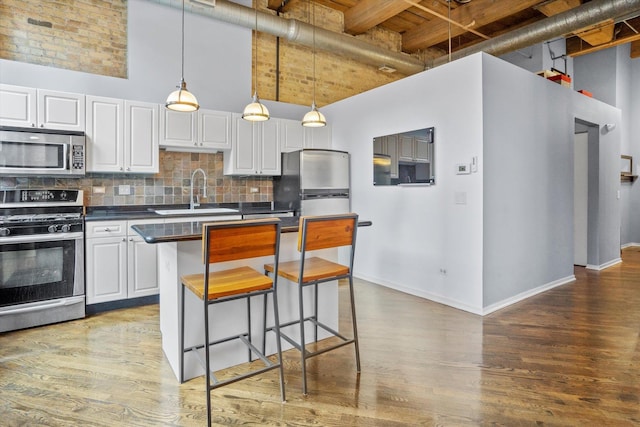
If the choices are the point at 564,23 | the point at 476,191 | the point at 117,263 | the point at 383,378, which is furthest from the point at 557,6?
the point at 117,263

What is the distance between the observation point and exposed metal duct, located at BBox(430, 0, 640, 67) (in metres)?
4.38

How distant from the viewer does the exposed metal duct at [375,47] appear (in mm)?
4445

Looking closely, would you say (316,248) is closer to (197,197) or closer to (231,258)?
(231,258)

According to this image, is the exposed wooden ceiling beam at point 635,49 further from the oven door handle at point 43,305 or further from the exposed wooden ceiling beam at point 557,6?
the oven door handle at point 43,305

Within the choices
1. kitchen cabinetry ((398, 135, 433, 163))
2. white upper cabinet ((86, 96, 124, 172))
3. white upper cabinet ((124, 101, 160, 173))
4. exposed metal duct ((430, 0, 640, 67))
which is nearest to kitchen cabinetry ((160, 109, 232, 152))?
white upper cabinet ((124, 101, 160, 173))

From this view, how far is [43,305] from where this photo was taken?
3250 millimetres

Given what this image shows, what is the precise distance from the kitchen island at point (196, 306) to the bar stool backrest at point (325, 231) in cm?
24

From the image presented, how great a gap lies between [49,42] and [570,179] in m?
6.65

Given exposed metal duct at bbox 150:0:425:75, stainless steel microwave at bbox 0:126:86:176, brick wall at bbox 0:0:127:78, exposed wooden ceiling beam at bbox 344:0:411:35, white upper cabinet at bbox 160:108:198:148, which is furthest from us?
exposed wooden ceiling beam at bbox 344:0:411:35

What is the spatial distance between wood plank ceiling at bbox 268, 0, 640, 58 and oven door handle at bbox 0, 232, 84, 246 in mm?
4280

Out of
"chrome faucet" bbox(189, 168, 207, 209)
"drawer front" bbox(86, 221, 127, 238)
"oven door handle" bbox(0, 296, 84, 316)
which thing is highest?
"chrome faucet" bbox(189, 168, 207, 209)

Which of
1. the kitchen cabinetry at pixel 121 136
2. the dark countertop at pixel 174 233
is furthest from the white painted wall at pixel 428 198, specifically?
the kitchen cabinetry at pixel 121 136

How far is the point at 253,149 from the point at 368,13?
9.86 ft

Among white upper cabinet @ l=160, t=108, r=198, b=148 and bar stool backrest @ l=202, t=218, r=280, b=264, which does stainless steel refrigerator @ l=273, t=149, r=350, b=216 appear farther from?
bar stool backrest @ l=202, t=218, r=280, b=264
